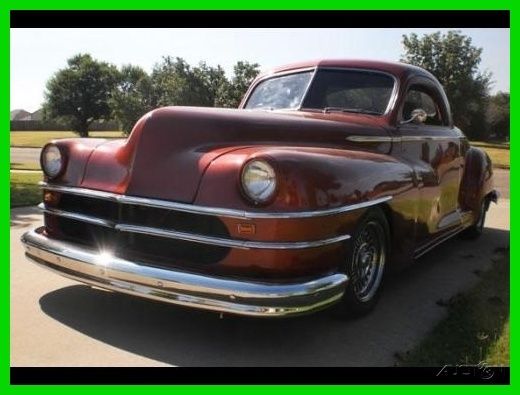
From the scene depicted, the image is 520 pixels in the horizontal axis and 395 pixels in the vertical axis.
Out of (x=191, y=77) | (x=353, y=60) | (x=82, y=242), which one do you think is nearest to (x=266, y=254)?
(x=82, y=242)

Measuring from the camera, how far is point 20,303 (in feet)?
13.0

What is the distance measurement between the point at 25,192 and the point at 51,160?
629 cm

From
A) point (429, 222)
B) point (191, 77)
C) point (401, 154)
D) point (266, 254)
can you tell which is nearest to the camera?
point (266, 254)

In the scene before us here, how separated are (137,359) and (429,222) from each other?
2.94 m

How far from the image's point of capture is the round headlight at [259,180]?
3.12 m

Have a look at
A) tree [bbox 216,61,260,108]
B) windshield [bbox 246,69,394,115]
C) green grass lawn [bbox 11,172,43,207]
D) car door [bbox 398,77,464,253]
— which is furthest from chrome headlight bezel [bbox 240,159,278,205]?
tree [bbox 216,61,260,108]

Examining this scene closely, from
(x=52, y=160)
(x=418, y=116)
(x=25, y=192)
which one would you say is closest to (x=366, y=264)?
(x=418, y=116)

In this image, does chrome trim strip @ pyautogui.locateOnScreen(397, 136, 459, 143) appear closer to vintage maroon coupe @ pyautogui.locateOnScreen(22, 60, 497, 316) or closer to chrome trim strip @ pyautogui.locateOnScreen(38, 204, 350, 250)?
vintage maroon coupe @ pyautogui.locateOnScreen(22, 60, 497, 316)

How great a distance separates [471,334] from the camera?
3.60 meters

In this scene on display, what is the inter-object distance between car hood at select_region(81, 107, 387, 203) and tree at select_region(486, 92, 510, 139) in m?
41.0

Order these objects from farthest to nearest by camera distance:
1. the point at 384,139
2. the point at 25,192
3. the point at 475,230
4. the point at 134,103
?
the point at 134,103 < the point at 25,192 < the point at 475,230 < the point at 384,139

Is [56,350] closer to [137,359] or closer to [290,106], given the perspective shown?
[137,359]

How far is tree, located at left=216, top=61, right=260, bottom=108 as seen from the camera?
26.3 m

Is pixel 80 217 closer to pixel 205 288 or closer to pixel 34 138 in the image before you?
pixel 205 288
